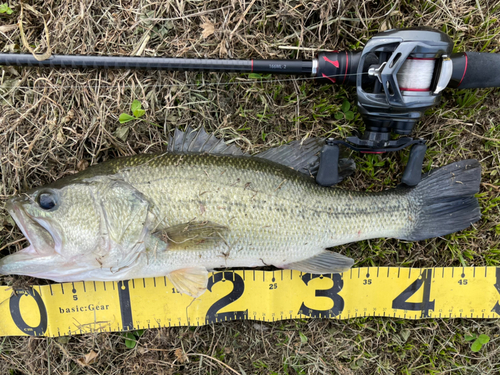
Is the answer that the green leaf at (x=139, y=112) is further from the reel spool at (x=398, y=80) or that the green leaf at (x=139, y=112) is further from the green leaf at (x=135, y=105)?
the reel spool at (x=398, y=80)

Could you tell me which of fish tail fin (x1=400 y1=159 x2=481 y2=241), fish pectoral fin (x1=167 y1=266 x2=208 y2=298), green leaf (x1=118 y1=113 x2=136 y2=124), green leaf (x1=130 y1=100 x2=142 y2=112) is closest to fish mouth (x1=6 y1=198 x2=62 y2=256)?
fish pectoral fin (x1=167 y1=266 x2=208 y2=298)

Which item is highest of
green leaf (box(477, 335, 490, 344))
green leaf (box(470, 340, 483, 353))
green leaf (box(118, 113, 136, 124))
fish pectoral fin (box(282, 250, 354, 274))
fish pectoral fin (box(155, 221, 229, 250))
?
green leaf (box(118, 113, 136, 124))

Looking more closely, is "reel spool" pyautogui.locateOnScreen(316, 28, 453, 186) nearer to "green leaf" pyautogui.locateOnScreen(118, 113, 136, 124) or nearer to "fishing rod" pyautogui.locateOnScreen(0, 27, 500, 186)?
"fishing rod" pyautogui.locateOnScreen(0, 27, 500, 186)

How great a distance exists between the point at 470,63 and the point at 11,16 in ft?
11.4

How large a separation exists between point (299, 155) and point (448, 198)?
1202 millimetres

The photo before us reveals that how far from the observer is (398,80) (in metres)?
1.97

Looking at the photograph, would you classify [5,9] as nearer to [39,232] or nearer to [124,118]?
[124,118]

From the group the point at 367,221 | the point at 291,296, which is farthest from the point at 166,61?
the point at 291,296

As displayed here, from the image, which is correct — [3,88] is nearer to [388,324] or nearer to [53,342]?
[53,342]

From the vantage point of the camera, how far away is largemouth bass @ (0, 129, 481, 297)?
6.47 ft

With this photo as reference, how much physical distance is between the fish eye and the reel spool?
1.88 meters

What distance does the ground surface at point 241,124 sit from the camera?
2451 mm

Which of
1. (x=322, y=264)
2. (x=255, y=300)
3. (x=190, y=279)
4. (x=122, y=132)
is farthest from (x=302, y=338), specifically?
(x=122, y=132)

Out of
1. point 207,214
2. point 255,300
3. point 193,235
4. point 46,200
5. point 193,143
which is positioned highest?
point 193,143
